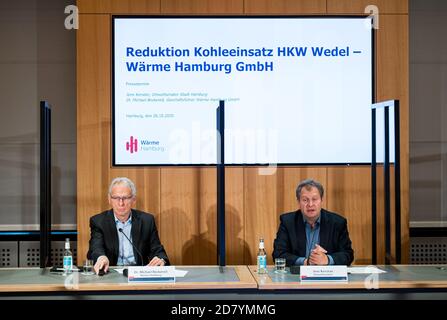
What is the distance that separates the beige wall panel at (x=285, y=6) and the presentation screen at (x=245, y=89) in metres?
0.06

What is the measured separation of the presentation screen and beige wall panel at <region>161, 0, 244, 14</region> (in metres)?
0.06

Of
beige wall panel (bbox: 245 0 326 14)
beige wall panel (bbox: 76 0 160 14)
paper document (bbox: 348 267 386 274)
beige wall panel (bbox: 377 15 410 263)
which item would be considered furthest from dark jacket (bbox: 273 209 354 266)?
beige wall panel (bbox: 76 0 160 14)

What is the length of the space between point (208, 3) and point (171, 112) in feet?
3.10

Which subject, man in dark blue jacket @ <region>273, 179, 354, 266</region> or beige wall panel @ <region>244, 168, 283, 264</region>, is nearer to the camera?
man in dark blue jacket @ <region>273, 179, 354, 266</region>

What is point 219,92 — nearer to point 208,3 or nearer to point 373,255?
point 208,3

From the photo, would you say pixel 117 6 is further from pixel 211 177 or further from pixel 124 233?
pixel 124 233

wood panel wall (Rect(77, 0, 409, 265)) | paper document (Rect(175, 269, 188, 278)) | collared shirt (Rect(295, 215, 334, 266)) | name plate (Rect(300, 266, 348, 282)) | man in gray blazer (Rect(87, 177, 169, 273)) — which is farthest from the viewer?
wood panel wall (Rect(77, 0, 409, 265))

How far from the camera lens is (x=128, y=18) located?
547cm

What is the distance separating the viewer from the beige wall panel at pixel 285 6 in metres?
5.50

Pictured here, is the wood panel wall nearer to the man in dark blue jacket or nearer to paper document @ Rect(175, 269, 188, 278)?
the man in dark blue jacket

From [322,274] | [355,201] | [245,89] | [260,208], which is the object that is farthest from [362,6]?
[322,274]

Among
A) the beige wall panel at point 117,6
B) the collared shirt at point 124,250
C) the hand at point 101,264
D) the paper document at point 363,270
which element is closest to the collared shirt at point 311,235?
the paper document at point 363,270

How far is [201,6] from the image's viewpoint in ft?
18.0

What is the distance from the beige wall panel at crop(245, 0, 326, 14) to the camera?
5496 mm
